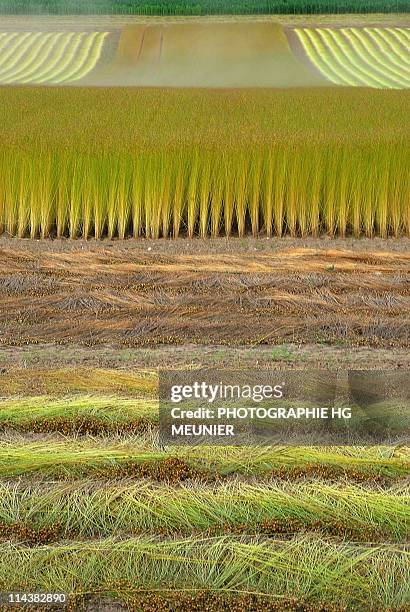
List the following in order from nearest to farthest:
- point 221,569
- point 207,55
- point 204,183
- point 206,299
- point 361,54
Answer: point 221,569 → point 206,299 → point 204,183 → point 207,55 → point 361,54

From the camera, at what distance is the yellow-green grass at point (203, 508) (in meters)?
3.13

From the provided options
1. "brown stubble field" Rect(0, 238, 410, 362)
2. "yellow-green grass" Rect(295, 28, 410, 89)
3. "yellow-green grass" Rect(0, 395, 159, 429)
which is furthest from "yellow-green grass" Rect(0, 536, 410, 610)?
"yellow-green grass" Rect(295, 28, 410, 89)

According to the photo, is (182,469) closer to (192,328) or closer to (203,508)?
(203,508)

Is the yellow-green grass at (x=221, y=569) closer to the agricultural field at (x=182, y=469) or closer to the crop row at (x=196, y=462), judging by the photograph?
the agricultural field at (x=182, y=469)

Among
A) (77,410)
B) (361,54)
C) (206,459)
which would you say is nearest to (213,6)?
(361,54)

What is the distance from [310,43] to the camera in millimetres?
27906

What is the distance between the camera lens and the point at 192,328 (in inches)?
213

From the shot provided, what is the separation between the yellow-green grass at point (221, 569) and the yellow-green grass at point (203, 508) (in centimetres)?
12

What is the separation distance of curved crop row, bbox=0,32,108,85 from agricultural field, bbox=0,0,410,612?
1230 cm

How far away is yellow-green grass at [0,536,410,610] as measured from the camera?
9.10ft

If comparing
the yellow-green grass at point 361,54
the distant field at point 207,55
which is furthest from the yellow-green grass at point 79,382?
the yellow-green grass at point 361,54

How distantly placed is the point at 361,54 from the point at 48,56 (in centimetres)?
930

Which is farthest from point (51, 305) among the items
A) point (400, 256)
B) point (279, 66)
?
point (279, 66)

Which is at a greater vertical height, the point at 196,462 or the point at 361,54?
the point at 196,462
